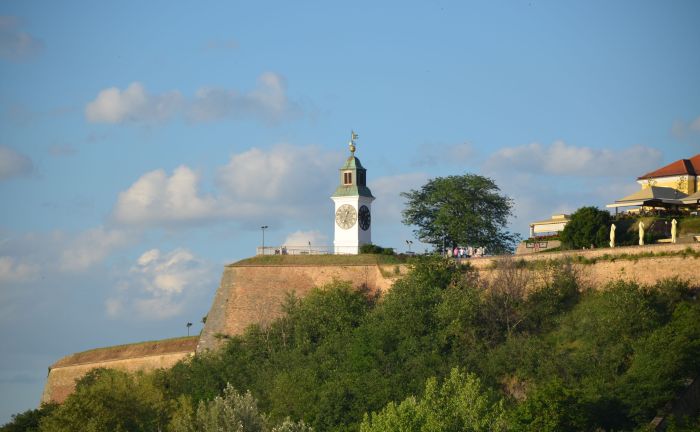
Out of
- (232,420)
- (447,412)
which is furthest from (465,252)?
(232,420)

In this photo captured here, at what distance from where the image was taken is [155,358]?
76.1 meters

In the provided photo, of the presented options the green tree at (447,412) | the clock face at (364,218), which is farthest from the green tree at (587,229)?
the green tree at (447,412)

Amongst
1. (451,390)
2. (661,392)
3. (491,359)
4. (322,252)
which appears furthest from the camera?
(322,252)

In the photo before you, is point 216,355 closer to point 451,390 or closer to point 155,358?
point 155,358

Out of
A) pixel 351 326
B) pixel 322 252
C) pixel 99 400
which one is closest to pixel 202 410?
pixel 99 400

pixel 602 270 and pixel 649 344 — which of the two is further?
pixel 602 270

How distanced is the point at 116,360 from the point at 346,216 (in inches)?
593

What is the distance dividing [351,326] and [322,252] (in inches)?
268

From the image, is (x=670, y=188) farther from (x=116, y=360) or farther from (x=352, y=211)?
(x=116, y=360)

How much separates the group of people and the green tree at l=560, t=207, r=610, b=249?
5.19m

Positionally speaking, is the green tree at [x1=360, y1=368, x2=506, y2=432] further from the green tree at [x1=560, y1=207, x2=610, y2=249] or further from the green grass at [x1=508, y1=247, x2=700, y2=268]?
the green tree at [x1=560, y1=207, x2=610, y2=249]

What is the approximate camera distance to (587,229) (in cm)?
6938

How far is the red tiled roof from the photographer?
7588 cm

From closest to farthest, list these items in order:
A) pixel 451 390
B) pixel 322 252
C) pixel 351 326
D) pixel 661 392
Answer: pixel 661 392, pixel 451 390, pixel 351 326, pixel 322 252
